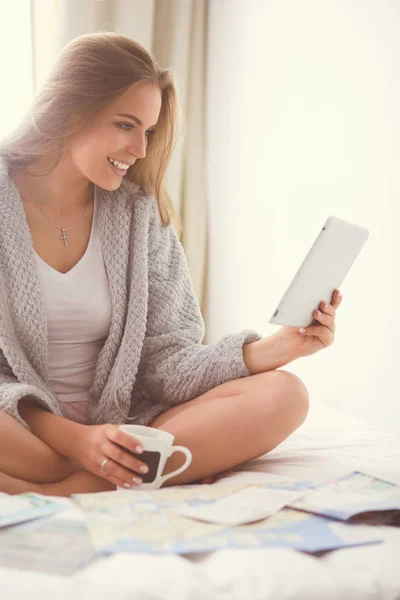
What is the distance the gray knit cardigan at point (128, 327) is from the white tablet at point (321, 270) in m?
0.16

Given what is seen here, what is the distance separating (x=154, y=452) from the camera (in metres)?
0.98

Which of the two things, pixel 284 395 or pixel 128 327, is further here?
pixel 128 327

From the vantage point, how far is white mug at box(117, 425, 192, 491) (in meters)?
0.98

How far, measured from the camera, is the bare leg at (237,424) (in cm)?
110

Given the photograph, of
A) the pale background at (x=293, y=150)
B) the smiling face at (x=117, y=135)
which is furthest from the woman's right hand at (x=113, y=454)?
the pale background at (x=293, y=150)

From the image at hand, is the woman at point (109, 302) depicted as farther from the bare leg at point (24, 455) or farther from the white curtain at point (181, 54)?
the white curtain at point (181, 54)

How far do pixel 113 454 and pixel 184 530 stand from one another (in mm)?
252

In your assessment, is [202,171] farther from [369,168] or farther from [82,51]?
[82,51]

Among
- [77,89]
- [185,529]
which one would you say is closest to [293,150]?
[77,89]

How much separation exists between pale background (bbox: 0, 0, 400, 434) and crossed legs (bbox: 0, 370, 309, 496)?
60cm

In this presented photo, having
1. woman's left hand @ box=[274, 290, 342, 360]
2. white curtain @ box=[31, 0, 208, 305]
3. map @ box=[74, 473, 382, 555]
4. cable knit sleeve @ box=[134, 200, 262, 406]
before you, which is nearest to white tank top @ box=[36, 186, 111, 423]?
cable knit sleeve @ box=[134, 200, 262, 406]

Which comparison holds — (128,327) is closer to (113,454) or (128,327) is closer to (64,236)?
(64,236)

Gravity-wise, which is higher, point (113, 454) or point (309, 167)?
point (309, 167)

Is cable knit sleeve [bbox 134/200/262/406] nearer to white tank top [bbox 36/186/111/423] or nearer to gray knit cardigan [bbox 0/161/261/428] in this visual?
gray knit cardigan [bbox 0/161/261/428]
